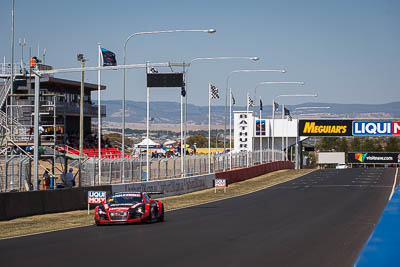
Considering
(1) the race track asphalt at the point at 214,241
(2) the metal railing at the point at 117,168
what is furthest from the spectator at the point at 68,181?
(1) the race track asphalt at the point at 214,241

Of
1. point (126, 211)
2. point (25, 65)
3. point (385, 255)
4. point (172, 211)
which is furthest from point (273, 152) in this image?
point (385, 255)

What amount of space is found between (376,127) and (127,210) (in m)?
83.6

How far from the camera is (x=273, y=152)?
85250mm

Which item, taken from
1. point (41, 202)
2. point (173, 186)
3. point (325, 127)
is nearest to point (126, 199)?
point (41, 202)

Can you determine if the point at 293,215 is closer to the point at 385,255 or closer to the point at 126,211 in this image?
the point at 126,211

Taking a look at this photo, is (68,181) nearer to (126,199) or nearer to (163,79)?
(163,79)

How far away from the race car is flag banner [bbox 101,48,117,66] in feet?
36.7

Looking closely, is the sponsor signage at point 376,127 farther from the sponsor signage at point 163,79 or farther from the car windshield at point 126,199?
the car windshield at point 126,199

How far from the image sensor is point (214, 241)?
1764 cm

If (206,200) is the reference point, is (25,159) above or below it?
above

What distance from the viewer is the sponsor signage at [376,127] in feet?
335

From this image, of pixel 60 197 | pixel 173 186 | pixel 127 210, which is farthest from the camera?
pixel 173 186

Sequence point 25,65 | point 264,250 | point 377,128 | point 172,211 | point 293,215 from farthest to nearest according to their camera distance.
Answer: point 377,128 < point 25,65 < point 172,211 < point 293,215 < point 264,250

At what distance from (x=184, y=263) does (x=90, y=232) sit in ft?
25.4
